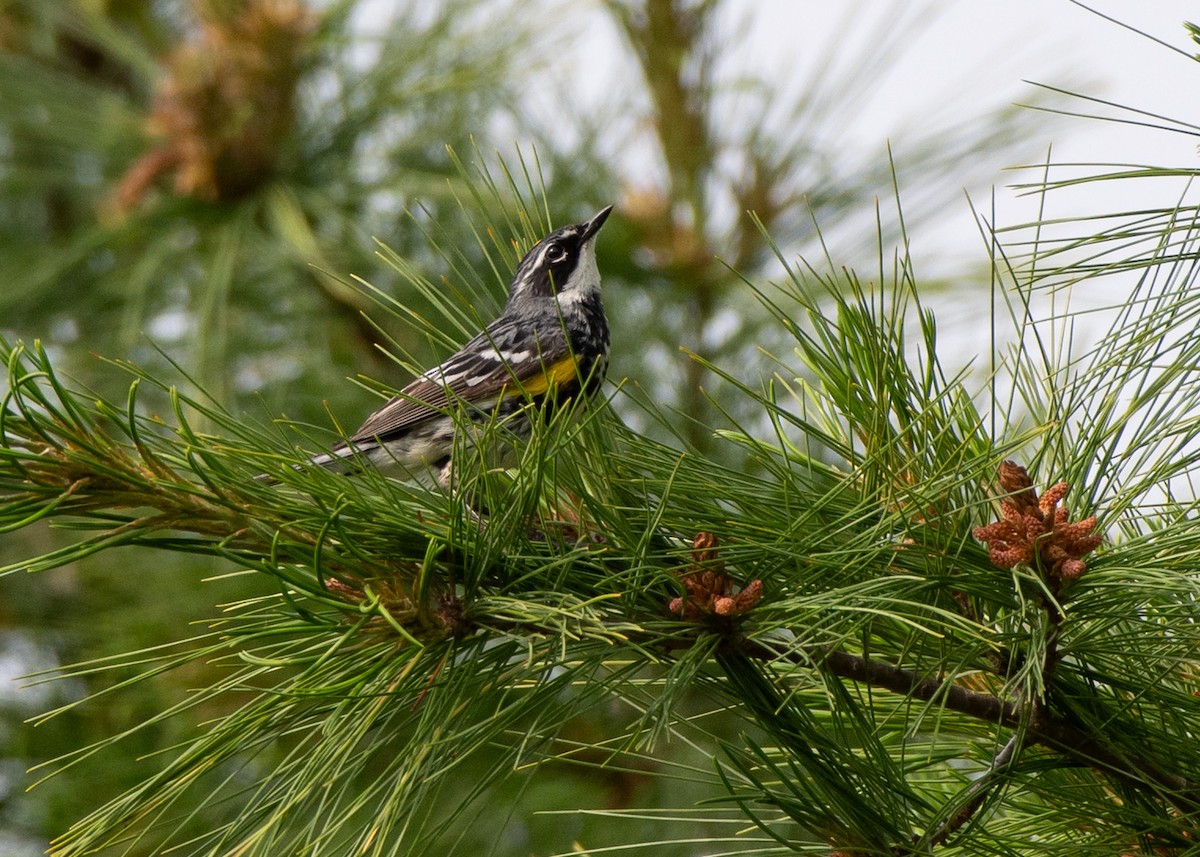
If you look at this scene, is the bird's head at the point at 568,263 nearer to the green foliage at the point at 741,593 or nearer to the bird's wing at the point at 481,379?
the bird's wing at the point at 481,379

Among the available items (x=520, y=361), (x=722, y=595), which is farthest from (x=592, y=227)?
(x=722, y=595)

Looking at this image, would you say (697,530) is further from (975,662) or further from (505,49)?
(505,49)

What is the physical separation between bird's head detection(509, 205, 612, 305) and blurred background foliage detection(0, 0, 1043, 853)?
314mm

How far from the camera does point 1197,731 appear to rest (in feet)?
5.29

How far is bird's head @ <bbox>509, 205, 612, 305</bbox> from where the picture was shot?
345cm

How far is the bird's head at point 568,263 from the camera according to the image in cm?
345

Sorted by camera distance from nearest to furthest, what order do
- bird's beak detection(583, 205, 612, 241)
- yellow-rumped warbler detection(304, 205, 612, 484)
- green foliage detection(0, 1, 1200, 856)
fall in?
green foliage detection(0, 1, 1200, 856), yellow-rumped warbler detection(304, 205, 612, 484), bird's beak detection(583, 205, 612, 241)

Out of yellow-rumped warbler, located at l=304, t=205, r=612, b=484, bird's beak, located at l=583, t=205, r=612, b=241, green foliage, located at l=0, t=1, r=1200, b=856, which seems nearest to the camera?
green foliage, located at l=0, t=1, r=1200, b=856

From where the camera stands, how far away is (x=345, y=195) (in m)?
3.97

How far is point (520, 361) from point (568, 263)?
646mm

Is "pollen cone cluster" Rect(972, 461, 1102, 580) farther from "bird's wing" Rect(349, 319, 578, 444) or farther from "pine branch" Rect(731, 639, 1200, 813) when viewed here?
"bird's wing" Rect(349, 319, 578, 444)

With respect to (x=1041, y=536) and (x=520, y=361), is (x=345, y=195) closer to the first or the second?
(x=520, y=361)

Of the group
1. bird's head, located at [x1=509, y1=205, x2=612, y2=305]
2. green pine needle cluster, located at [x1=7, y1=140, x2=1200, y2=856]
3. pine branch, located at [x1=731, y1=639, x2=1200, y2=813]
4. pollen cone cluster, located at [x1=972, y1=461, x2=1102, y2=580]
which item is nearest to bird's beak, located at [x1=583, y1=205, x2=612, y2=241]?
bird's head, located at [x1=509, y1=205, x2=612, y2=305]

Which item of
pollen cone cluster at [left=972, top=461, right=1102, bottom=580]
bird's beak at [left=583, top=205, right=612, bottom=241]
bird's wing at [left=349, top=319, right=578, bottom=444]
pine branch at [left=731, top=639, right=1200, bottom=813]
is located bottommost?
pine branch at [left=731, top=639, right=1200, bottom=813]
